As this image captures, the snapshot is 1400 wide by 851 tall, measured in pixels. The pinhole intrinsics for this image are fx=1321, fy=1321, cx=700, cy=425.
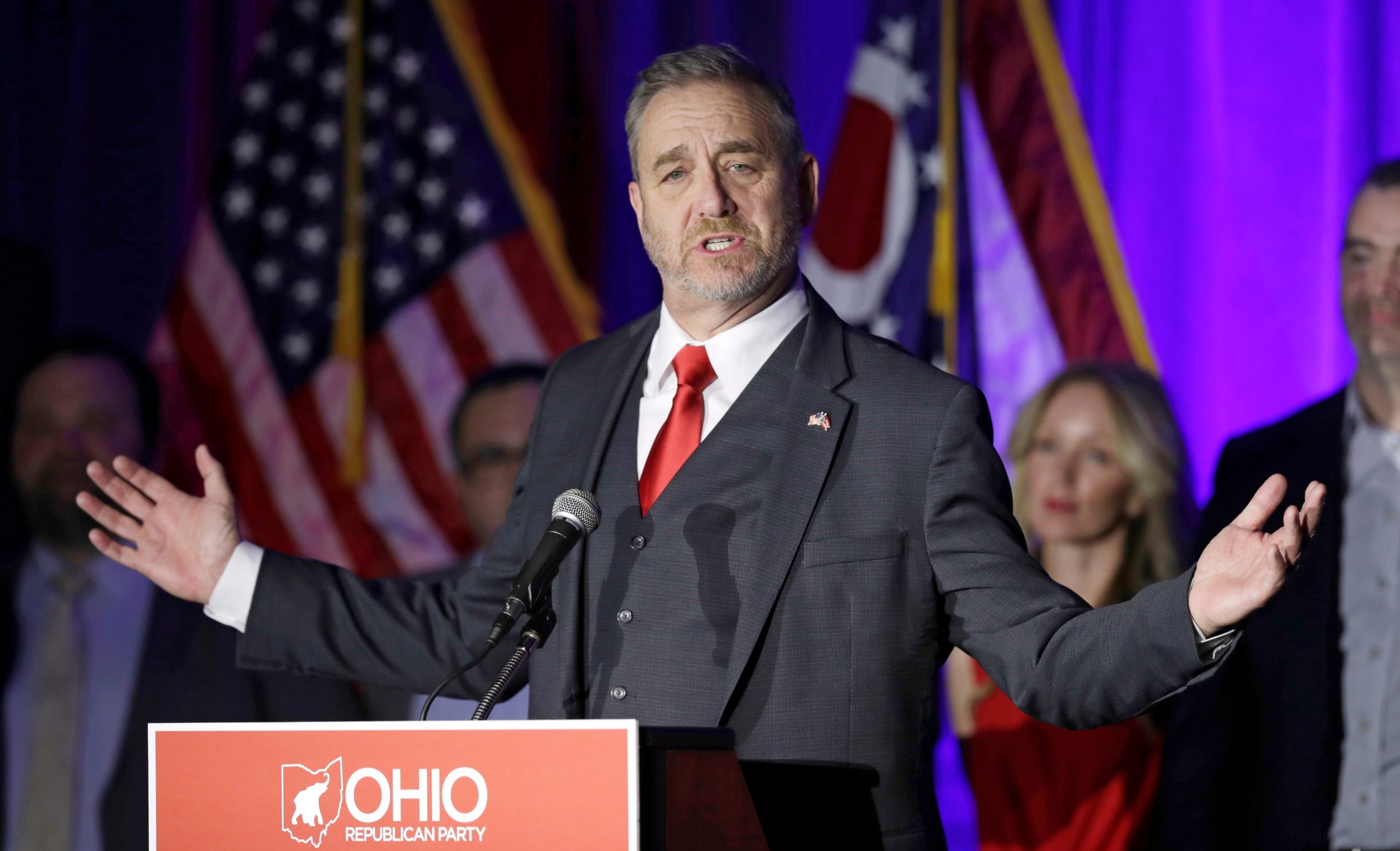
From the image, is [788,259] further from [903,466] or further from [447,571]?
→ [447,571]

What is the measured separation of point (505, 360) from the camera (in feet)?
14.3

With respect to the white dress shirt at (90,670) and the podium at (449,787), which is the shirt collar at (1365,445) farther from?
the white dress shirt at (90,670)

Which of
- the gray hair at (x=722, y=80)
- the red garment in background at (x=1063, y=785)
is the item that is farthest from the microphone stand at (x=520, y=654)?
the red garment in background at (x=1063, y=785)

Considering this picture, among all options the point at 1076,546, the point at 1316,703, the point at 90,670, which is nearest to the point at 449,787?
the point at 1316,703

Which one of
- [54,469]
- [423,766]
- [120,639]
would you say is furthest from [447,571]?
[423,766]

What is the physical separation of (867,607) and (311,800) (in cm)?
76

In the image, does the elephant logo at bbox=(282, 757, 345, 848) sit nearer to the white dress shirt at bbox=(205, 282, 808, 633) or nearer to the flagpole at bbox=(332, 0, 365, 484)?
the white dress shirt at bbox=(205, 282, 808, 633)

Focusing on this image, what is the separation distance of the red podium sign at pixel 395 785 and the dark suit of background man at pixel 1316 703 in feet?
7.85

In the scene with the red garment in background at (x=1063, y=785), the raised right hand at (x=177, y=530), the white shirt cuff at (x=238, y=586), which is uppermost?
the raised right hand at (x=177, y=530)

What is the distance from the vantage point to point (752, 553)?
1.74 meters

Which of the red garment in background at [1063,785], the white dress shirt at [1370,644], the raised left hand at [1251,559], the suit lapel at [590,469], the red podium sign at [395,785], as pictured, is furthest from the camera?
the red garment in background at [1063,785]

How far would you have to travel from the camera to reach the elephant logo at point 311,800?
4.19ft

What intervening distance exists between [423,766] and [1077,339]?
3.17 m

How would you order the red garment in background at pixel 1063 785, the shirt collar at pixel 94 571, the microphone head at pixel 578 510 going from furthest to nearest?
the shirt collar at pixel 94 571, the red garment in background at pixel 1063 785, the microphone head at pixel 578 510
